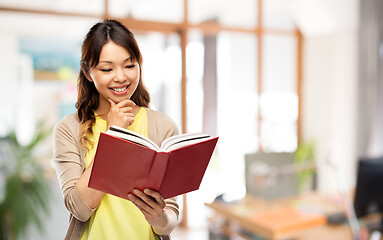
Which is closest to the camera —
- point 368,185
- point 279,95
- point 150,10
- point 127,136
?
point 127,136

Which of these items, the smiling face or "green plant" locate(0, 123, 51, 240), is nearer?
the smiling face

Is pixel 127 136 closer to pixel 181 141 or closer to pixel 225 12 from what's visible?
pixel 181 141

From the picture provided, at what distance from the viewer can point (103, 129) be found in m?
0.92

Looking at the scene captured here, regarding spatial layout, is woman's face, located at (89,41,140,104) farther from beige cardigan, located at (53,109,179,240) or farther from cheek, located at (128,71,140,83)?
beige cardigan, located at (53,109,179,240)

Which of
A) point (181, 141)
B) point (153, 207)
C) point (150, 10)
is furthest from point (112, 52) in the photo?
point (150, 10)

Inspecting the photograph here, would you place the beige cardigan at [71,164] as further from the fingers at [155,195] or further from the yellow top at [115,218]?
the fingers at [155,195]

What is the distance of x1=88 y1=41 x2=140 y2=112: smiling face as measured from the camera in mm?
842

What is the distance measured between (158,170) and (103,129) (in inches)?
9.1

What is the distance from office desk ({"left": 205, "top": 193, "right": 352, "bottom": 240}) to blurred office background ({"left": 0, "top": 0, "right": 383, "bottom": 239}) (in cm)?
62

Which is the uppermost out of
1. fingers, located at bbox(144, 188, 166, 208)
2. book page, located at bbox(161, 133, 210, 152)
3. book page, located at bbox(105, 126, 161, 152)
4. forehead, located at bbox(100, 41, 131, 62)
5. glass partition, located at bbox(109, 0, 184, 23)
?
glass partition, located at bbox(109, 0, 184, 23)

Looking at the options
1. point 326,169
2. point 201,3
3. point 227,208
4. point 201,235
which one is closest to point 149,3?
point 201,3

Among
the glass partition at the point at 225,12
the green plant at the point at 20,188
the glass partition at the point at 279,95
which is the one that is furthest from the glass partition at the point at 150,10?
the green plant at the point at 20,188

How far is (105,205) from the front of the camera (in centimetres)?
91

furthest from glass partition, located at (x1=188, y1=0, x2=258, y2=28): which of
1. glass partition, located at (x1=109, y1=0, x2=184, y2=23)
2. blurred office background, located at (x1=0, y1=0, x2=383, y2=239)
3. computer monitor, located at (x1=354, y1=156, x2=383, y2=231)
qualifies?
computer monitor, located at (x1=354, y1=156, x2=383, y2=231)
